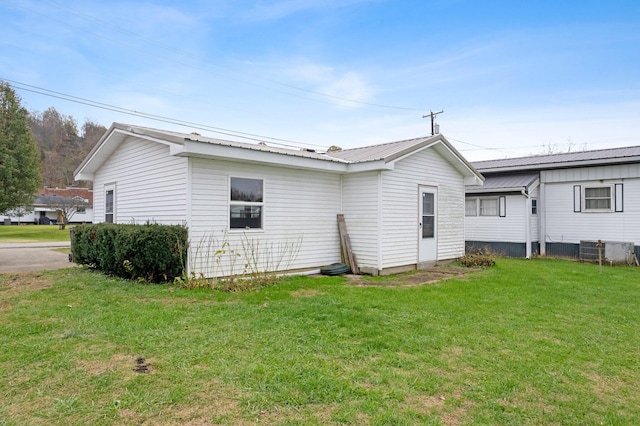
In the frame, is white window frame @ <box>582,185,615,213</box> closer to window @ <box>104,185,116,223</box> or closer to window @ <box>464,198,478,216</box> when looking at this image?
window @ <box>464,198,478,216</box>

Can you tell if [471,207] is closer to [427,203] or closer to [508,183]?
[508,183]

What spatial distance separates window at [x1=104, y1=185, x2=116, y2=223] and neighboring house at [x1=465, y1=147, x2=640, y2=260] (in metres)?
12.5

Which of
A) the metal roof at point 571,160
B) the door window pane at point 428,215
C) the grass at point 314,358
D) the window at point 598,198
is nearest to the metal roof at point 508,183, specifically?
the metal roof at point 571,160

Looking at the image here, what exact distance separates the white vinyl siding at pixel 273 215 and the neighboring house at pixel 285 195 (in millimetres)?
21

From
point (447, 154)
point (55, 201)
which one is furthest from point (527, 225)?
point (55, 201)

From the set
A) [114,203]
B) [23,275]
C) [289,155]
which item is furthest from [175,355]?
[114,203]

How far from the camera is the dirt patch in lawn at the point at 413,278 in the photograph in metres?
8.23

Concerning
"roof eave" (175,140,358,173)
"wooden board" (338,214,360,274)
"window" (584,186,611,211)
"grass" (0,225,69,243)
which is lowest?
"grass" (0,225,69,243)

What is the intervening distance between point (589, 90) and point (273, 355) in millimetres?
17798

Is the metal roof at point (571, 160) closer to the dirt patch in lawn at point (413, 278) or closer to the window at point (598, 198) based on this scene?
the window at point (598, 198)

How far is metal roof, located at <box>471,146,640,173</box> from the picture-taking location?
12.7 m

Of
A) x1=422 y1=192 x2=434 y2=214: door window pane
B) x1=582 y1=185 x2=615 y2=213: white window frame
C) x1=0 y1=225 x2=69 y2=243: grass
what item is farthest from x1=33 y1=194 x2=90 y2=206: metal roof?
x1=582 y1=185 x2=615 y2=213: white window frame

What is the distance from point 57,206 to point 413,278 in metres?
38.5

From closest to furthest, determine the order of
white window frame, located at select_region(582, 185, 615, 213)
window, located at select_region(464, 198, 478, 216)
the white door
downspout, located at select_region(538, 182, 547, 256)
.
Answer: the white door < white window frame, located at select_region(582, 185, 615, 213) < downspout, located at select_region(538, 182, 547, 256) < window, located at select_region(464, 198, 478, 216)
